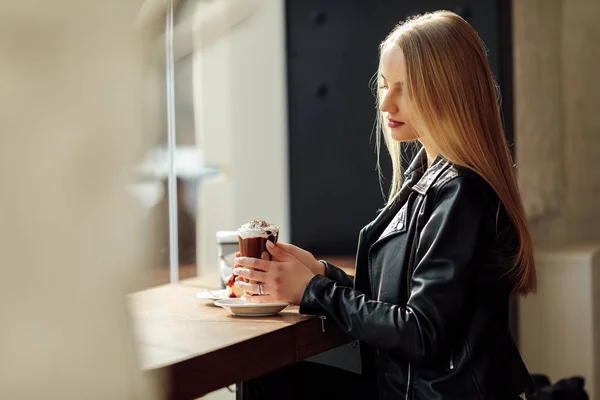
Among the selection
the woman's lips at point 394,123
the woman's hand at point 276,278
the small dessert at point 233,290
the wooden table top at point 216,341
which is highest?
the woman's lips at point 394,123

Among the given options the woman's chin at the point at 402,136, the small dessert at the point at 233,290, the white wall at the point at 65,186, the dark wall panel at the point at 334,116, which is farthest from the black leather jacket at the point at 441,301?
the dark wall panel at the point at 334,116

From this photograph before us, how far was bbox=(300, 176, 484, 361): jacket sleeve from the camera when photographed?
130 cm

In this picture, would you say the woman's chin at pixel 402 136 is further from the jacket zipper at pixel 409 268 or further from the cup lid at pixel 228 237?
the cup lid at pixel 228 237

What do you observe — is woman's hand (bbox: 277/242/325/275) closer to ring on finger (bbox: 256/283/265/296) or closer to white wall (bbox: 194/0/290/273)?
ring on finger (bbox: 256/283/265/296)

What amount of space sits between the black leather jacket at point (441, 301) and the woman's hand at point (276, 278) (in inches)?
1.1

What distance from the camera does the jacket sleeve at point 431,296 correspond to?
1305 mm

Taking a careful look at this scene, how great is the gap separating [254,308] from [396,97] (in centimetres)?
46

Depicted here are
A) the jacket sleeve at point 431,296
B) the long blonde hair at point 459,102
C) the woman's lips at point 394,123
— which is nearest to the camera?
the jacket sleeve at point 431,296

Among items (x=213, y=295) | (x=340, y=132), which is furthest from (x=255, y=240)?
(x=340, y=132)

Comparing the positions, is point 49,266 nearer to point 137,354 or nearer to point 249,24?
point 137,354

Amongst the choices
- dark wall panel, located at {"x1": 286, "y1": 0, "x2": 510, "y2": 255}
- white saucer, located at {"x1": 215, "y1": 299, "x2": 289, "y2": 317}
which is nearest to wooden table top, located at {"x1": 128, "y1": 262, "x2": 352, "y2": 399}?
white saucer, located at {"x1": 215, "y1": 299, "x2": 289, "y2": 317}

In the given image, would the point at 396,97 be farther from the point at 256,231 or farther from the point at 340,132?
the point at 340,132

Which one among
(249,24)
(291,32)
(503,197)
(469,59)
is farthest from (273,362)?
(249,24)

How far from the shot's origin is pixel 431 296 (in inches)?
51.4
